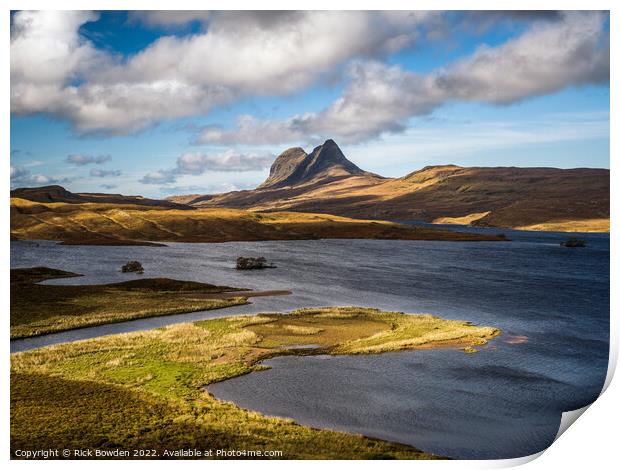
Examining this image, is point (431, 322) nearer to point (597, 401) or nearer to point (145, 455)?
point (597, 401)

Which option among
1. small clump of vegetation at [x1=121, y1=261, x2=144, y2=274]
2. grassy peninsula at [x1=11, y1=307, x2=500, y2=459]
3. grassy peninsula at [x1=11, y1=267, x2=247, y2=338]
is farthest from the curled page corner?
small clump of vegetation at [x1=121, y1=261, x2=144, y2=274]

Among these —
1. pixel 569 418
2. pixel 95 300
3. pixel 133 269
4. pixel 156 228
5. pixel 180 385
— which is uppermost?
pixel 156 228

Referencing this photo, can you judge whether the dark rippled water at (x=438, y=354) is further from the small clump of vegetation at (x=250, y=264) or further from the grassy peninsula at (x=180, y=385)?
the small clump of vegetation at (x=250, y=264)

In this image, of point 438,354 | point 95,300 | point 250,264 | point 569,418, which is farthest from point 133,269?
point 569,418

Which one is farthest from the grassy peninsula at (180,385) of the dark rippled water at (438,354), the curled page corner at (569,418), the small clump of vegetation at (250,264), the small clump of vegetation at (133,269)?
the small clump of vegetation at (250,264)

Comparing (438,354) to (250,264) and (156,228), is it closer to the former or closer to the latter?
(250,264)

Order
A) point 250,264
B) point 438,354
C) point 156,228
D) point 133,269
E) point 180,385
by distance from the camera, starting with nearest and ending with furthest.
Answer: point 180,385
point 438,354
point 133,269
point 250,264
point 156,228
